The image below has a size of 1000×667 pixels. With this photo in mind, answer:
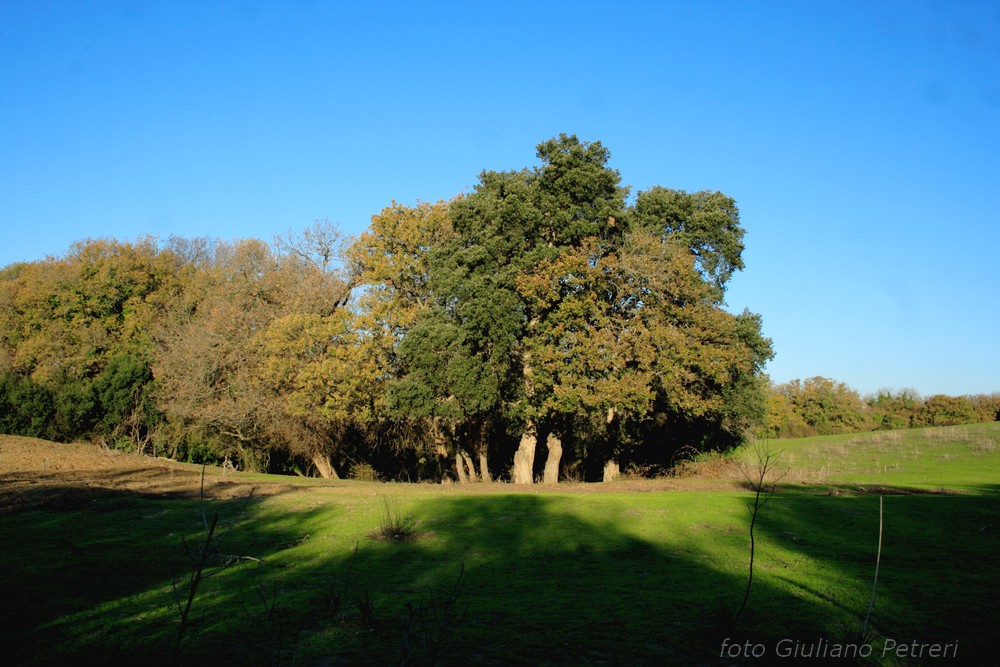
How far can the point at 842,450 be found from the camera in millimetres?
37625

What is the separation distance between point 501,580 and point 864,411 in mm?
71668

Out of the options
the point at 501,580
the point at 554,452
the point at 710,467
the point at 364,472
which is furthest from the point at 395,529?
the point at 364,472

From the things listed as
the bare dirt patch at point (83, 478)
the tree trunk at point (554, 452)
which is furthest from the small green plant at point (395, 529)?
the tree trunk at point (554, 452)

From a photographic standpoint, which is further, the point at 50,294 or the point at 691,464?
the point at 50,294

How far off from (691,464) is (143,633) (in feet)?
83.6

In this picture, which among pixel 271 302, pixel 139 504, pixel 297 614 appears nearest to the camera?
pixel 297 614

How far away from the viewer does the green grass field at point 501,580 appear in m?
5.81

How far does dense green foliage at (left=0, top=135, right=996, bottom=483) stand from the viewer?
2289 centimetres

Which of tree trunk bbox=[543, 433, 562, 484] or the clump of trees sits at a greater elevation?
the clump of trees

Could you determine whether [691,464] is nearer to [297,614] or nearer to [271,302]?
[271,302]

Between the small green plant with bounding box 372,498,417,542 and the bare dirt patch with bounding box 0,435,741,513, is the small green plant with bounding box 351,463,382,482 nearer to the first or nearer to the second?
the bare dirt patch with bounding box 0,435,741,513

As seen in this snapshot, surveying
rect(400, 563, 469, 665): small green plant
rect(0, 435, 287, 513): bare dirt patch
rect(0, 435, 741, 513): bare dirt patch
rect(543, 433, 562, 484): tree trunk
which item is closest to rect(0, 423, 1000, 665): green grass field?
rect(400, 563, 469, 665): small green plant

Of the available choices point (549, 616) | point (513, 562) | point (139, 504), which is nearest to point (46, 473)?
point (139, 504)

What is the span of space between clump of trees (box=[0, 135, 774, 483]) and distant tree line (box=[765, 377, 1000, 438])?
123ft
